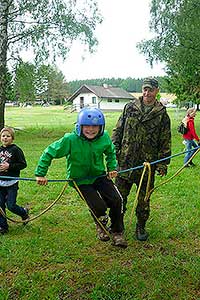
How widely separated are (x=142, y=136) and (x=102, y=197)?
2.68 ft

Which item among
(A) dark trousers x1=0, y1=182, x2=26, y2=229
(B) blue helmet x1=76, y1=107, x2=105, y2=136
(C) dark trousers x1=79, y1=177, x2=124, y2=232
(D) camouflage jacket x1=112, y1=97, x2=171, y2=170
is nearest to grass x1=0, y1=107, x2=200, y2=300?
(A) dark trousers x1=0, y1=182, x2=26, y2=229

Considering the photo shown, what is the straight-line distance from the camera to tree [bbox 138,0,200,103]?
17.6 metres

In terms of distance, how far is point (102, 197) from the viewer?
14.2 feet

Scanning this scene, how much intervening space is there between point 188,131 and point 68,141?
20.4 ft

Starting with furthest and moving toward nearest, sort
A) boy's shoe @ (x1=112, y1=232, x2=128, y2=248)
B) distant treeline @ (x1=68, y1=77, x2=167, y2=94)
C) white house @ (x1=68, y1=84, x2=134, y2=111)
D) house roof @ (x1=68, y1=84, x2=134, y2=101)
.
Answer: distant treeline @ (x1=68, y1=77, x2=167, y2=94), house roof @ (x1=68, y1=84, x2=134, y2=101), white house @ (x1=68, y1=84, x2=134, y2=111), boy's shoe @ (x1=112, y1=232, x2=128, y2=248)

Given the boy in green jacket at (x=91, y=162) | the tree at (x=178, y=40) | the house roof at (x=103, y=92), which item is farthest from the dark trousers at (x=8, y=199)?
the house roof at (x=103, y=92)

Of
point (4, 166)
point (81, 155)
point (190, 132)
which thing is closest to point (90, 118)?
point (81, 155)

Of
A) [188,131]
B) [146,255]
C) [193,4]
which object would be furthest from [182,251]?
[193,4]

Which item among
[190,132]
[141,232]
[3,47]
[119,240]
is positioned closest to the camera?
[119,240]

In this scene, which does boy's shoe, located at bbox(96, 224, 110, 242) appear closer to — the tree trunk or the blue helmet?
the blue helmet

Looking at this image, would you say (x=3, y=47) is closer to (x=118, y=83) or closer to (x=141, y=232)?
(x=141, y=232)

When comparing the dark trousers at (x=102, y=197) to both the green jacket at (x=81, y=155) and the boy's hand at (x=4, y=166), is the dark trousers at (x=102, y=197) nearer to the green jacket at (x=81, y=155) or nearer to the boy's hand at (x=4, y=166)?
the green jacket at (x=81, y=155)

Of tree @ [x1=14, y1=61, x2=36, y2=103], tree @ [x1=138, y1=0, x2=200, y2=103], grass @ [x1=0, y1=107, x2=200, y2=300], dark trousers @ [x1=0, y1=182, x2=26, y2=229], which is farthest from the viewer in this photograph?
tree @ [x1=14, y1=61, x2=36, y2=103]

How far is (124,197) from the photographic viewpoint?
4848 mm
